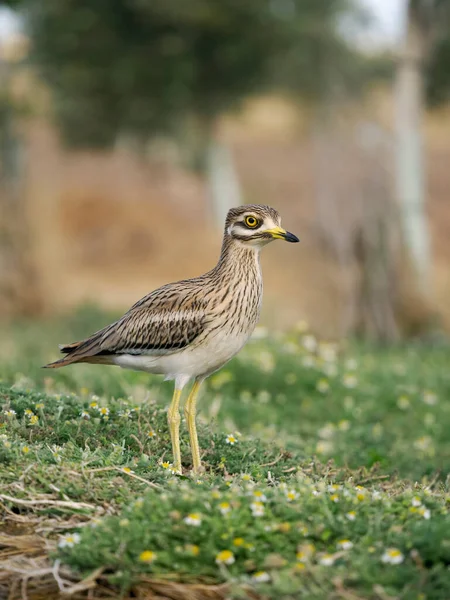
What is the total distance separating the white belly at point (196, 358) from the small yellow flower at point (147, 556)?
4.92 ft

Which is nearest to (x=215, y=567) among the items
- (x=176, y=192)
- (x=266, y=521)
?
(x=266, y=521)

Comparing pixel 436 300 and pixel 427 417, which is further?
pixel 436 300

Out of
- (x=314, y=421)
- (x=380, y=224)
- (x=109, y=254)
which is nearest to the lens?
(x=314, y=421)

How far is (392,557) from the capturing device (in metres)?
3.62

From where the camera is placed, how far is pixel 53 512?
159 inches

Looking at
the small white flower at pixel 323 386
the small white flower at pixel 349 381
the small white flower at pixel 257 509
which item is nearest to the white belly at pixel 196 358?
the small white flower at pixel 257 509

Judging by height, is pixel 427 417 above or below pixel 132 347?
below

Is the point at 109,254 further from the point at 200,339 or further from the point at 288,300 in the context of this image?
the point at 200,339

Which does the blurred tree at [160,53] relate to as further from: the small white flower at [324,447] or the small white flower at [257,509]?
the small white flower at [257,509]

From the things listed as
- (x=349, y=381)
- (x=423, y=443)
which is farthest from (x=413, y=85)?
(x=423, y=443)

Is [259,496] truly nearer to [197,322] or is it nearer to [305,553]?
[305,553]

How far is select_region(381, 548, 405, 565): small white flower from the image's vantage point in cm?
360

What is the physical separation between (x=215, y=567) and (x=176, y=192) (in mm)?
31225

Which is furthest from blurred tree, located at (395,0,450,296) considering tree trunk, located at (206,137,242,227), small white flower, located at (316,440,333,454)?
small white flower, located at (316,440,333,454)
